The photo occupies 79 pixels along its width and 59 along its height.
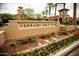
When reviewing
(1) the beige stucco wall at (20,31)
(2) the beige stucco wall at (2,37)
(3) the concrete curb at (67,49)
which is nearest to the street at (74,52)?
(3) the concrete curb at (67,49)

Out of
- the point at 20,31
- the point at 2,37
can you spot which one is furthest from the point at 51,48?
the point at 2,37

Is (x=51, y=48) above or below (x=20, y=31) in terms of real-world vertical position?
below

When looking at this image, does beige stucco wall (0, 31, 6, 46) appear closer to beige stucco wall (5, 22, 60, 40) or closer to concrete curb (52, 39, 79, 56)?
beige stucco wall (5, 22, 60, 40)

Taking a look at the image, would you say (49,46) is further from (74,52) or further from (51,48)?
(74,52)

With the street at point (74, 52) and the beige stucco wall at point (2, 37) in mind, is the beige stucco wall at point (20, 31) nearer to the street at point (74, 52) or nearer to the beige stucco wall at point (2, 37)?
the beige stucco wall at point (2, 37)

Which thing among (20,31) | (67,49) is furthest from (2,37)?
(67,49)

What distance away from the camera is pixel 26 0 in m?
2.34

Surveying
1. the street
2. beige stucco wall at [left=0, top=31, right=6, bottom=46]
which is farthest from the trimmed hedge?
beige stucco wall at [left=0, top=31, right=6, bottom=46]

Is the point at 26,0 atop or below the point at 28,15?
atop

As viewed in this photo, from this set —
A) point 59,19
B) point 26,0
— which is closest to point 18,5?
point 26,0

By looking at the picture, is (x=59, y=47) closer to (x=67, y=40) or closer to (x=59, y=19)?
(x=67, y=40)

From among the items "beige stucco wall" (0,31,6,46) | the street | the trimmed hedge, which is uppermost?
"beige stucco wall" (0,31,6,46)

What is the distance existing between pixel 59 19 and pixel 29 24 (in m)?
0.33

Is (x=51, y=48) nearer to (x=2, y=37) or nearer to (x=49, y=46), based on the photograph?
(x=49, y=46)
